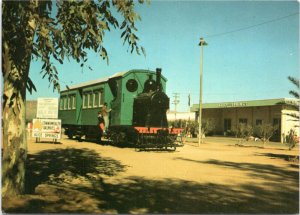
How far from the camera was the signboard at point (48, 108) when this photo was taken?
706 inches

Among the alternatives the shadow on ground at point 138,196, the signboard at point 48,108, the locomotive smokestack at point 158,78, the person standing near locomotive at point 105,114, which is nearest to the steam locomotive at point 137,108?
the locomotive smokestack at point 158,78

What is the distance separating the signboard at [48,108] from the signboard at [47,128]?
1.51 ft

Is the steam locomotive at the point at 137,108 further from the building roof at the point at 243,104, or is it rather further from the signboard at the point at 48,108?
the building roof at the point at 243,104

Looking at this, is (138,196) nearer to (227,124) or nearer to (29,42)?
(29,42)

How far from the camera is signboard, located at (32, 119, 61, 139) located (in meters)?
17.5

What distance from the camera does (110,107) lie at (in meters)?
16.3

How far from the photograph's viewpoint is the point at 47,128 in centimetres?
1775

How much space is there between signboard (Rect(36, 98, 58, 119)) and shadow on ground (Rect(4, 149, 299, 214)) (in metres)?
8.91

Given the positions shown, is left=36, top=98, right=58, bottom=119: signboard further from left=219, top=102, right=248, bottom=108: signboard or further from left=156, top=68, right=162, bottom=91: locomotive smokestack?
left=219, top=102, right=248, bottom=108: signboard

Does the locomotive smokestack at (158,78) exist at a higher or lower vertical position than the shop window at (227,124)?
higher

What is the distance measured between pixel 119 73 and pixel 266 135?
40.9 ft

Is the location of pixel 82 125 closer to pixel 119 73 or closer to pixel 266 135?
pixel 119 73

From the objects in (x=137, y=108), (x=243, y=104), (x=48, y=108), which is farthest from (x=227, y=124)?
(x=48, y=108)

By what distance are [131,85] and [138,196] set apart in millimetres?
9798
